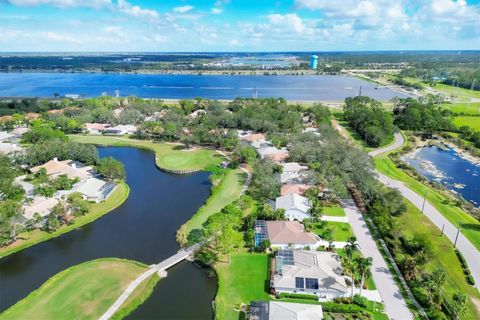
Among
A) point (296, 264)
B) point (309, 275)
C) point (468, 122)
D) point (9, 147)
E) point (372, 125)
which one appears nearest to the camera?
point (309, 275)

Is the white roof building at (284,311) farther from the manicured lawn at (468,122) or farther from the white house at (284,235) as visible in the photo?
the manicured lawn at (468,122)

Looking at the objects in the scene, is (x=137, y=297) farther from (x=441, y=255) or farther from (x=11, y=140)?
(x=11, y=140)

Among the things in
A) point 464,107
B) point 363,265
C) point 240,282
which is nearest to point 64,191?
point 240,282

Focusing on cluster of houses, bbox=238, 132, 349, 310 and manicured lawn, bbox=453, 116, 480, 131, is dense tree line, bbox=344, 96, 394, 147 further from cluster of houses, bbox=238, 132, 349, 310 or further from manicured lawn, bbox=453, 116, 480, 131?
cluster of houses, bbox=238, 132, 349, 310

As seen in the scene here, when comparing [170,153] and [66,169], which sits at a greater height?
[66,169]

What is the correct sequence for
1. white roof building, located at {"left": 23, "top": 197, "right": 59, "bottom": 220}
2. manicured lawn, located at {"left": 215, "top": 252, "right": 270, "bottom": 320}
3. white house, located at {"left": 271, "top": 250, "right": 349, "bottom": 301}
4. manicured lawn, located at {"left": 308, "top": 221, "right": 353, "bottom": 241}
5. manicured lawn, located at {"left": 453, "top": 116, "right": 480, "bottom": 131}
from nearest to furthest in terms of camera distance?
1. manicured lawn, located at {"left": 215, "top": 252, "right": 270, "bottom": 320}
2. white house, located at {"left": 271, "top": 250, "right": 349, "bottom": 301}
3. manicured lawn, located at {"left": 308, "top": 221, "right": 353, "bottom": 241}
4. white roof building, located at {"left": 23, "top": 197, "right": 59, "bottom": 220}
5. manicured lawn, located at {"left": 453, "top": 116, "right": 480, "bottom": 131}


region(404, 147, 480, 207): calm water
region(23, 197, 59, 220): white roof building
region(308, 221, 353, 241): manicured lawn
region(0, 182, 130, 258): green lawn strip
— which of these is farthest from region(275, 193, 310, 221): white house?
region(23, 197, 59, 220): white roof building

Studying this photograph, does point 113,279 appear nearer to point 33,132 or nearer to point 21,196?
point 21,196
